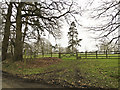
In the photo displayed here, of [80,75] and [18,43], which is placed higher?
[18,43]

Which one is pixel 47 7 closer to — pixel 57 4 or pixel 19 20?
pixel 57 4

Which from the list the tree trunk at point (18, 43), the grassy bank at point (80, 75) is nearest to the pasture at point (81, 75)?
the grassy bank at point (80, 75)

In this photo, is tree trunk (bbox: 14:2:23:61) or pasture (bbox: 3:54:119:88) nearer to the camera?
pasture (bbox: 3:54:119:88)

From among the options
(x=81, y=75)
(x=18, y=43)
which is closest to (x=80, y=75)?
(x=81, y=75)

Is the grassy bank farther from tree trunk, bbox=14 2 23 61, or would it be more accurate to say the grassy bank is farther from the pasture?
tree trunk, bbox=14 2 23 61

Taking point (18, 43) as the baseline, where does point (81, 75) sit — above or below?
below

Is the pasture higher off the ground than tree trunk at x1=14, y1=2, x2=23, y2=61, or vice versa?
tree trunk at x1=14, y1=2, x2=23, y2=61

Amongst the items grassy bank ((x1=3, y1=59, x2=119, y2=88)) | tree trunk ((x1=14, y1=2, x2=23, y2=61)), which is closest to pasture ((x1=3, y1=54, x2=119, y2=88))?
grassy bank ((x1=3, y1=59, x2=119, y2=88))

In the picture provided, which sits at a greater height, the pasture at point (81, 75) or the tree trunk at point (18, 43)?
the tree trunk at point (18, 43)

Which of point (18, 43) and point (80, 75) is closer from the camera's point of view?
point (80, 75)

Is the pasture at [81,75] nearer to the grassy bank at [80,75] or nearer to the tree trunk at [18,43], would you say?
the grassy bank at [80,75]

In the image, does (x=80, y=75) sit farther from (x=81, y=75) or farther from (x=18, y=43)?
(x=18, y=43)

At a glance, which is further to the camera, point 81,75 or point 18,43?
point 18,43

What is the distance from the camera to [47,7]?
13.9 meters
